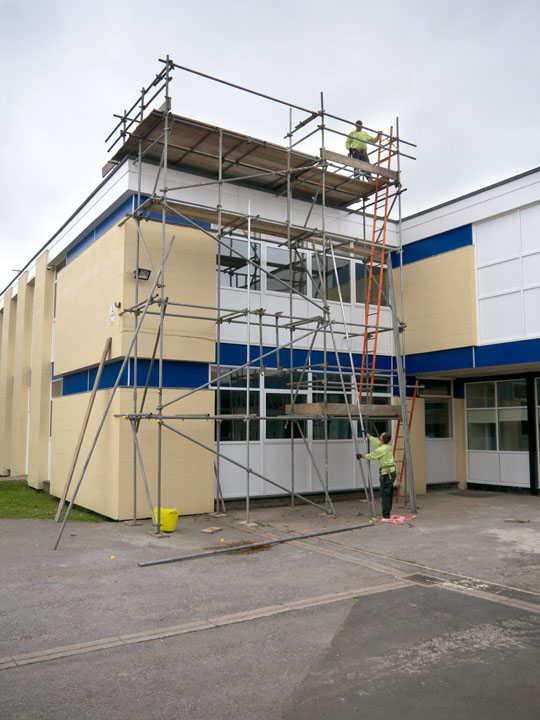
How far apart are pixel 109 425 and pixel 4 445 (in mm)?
13312

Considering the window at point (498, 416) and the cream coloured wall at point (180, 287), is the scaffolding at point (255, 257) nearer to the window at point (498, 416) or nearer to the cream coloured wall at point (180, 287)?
the cream coloured wall at point (180, 287)

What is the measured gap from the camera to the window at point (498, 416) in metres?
15.3

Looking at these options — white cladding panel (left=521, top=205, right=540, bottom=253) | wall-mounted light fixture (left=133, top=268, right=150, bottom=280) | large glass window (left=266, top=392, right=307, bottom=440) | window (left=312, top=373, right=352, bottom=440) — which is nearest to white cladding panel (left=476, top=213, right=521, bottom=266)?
white cladding panel (left=521, top=205, right=540, bottom=253)

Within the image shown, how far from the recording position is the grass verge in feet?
39.7

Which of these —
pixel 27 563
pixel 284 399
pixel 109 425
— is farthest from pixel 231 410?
pixel 27 563

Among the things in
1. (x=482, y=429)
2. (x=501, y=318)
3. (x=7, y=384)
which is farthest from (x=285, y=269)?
(x=7, y=384)

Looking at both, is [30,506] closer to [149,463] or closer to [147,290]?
[149,463]

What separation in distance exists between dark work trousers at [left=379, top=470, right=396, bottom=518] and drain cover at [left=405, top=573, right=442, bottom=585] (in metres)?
3.76

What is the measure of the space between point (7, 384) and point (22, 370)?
9.81 ft

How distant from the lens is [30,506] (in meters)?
13.8

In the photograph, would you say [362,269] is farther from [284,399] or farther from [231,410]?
[231,410]

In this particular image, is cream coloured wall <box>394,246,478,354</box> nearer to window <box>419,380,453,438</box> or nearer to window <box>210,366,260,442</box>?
window <box>419,380,453,438</box>

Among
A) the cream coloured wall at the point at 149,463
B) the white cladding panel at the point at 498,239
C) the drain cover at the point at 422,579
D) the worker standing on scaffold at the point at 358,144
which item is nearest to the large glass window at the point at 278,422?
the cream coloured wall at the point at 149,463

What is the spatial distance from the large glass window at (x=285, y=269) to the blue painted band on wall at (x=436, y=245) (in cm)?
305
